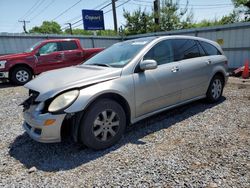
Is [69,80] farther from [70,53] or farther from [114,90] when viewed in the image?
[70,53]

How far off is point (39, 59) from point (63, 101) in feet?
21.6

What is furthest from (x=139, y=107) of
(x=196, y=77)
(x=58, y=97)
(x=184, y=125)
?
(x=196, y=77)

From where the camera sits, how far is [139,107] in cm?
342

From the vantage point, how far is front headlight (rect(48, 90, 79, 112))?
2.75 m

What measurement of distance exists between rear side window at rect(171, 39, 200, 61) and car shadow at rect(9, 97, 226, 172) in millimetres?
1262

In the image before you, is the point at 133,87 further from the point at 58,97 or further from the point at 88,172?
the point at 88,172

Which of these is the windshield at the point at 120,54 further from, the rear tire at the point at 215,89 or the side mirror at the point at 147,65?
the rear tire at the point at 215,89

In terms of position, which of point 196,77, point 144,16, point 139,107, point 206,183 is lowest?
point 206,183

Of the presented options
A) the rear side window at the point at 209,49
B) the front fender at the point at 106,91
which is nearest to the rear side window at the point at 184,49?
the rear side window at the point at 209,49

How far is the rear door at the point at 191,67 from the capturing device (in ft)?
13.4

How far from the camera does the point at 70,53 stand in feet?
30.1

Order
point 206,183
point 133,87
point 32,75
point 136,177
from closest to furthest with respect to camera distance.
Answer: point 206,183 < point 136,177 < point 133,87 < point 32,75

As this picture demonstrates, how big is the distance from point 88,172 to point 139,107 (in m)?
1.30

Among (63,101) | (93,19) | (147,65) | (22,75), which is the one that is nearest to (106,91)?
(63,101)
